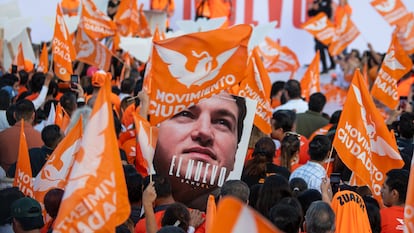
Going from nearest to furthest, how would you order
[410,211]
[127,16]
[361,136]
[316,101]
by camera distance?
[410,211] < [361,136] < [316,101] < [127,16]

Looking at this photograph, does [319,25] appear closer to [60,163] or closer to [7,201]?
[60,163]

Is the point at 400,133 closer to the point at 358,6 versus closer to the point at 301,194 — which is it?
the point at 301,194

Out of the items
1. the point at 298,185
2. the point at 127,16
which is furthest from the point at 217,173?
the point at 127,16

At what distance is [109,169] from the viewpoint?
17.1ft

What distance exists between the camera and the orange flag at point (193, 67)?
7227mm

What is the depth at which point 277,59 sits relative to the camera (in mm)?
14836

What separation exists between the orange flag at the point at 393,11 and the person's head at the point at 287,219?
7.41 meters

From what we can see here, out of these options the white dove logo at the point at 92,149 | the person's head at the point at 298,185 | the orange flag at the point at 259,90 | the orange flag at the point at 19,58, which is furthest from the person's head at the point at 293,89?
the white dove logo at the point at 92,149

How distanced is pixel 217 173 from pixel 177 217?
1.64 metres

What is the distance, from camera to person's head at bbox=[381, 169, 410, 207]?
6786 millimetres

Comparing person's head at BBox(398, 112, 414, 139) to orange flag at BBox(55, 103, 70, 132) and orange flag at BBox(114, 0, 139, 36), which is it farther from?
orange flag at BBox(114, 0, 139, 36)

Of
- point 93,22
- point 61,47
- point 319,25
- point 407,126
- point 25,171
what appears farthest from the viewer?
point 319,25

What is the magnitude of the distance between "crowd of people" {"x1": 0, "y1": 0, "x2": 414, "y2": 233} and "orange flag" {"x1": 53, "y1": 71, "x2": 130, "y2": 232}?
0.31 m

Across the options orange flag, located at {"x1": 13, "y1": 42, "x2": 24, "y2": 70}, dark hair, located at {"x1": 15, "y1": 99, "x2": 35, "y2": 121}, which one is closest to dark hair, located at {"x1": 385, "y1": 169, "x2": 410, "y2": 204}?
dark hair, located at {"x1": 15, "y1": 99, "x2": 35, "y2": 121}
